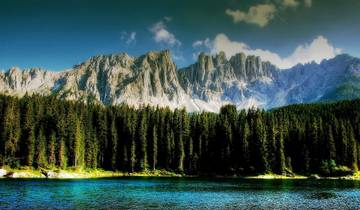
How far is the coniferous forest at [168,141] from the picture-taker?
12900cm

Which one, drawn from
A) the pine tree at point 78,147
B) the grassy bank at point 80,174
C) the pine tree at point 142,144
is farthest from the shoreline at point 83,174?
the pine tree at point 78,147

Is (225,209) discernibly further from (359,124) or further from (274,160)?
(359,124)

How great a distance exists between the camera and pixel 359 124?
156 metres

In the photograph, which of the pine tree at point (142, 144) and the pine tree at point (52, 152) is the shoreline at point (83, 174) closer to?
the pine tree at point (142, 144)

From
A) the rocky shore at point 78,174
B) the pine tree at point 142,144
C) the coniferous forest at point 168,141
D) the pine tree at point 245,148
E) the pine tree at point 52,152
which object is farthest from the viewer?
the pine tree at point 142,144

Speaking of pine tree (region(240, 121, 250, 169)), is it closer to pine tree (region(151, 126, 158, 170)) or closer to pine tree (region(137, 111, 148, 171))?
pine tree (region(151, 126, 158, 170))

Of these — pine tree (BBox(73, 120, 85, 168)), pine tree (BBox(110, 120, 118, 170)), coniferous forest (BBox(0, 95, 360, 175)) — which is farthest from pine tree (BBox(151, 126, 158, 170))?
pine tree (BBox(73, 120, 85, 168))

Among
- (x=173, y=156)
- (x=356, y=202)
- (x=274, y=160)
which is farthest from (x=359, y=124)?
(x=356, y=202)

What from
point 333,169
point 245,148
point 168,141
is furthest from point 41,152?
point 333,169

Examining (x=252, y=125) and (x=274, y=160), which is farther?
(x=252, y=125)

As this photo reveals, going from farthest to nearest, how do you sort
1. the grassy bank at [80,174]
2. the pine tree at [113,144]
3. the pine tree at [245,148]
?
the pine tree at [113,144]
the pine tree at [245,148]
the grassy bank at [80,174]

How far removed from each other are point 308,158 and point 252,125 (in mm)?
23863

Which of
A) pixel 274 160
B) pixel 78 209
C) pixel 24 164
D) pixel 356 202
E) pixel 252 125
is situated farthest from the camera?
pixel 252 125

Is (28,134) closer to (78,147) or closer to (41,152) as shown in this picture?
(41,152)
